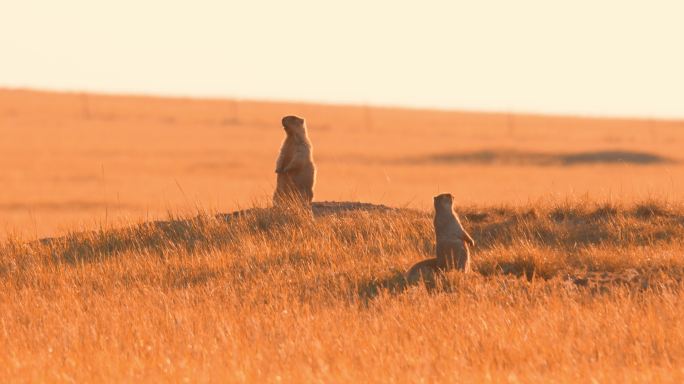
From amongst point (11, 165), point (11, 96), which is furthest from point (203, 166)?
point (11, 96)

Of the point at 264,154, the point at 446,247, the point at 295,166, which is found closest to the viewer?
the point at 446,247

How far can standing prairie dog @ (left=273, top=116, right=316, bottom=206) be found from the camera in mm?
14016

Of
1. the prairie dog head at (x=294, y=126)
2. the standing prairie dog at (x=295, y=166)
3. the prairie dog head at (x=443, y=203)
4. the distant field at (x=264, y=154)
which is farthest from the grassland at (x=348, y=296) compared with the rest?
the distant field at (x=264, y=154)

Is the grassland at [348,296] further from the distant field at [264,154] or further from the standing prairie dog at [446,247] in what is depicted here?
the distant field at [264,154]

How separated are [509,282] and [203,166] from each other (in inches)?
1232

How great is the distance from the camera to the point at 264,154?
147 feet

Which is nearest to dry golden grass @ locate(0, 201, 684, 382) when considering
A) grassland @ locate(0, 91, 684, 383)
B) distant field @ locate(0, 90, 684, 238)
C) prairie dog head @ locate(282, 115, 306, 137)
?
grassland @ locate(0, 91, 684, 383)

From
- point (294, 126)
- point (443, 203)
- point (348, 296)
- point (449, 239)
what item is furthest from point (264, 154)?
point (348, 296)

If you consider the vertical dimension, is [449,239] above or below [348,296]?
above

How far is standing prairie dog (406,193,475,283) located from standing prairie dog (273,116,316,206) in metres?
3.42

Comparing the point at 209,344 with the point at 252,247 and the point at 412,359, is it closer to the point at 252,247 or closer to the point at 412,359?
the point at 412,359

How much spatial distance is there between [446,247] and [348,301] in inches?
43.5

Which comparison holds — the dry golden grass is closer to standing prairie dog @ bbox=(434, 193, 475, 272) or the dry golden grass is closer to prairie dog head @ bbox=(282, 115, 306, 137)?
standing prairie dog @ bbox=(434, 193, 475, 272)

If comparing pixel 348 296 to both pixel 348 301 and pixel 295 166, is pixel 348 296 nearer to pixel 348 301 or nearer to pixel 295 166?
pixel 348 301
